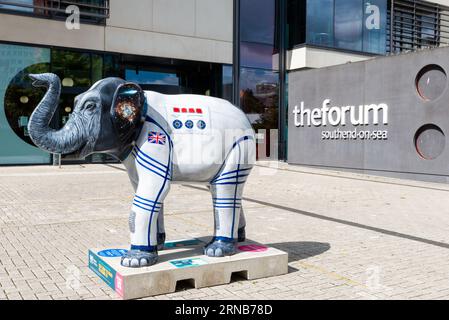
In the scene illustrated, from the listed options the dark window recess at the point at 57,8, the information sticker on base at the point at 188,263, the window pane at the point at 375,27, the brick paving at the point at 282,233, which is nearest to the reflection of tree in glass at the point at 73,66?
the dark window recess at the point at 57,8

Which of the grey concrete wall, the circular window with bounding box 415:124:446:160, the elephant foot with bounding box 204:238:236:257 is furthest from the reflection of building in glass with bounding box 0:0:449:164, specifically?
the elephant foot with bounding box 204:238:236:257

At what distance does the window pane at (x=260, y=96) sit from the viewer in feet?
71.2

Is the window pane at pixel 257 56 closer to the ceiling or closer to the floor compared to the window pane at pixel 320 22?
closer to the floor

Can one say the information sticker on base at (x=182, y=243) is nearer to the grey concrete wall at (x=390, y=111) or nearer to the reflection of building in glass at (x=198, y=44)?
the grey concrete wall at (x=390, y=111)

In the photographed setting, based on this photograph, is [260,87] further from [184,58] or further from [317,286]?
[317,286]

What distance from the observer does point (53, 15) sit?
17.2 metres

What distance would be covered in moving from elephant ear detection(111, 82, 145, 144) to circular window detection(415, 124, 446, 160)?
11667 millimetres

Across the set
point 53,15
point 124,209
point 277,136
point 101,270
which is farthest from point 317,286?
point 277,136

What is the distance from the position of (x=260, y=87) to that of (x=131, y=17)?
266 inches

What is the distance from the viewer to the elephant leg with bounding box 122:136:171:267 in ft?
14.0

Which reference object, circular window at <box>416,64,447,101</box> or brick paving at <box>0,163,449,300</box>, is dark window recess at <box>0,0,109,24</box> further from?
circular window at <box>416,64,447,101</box>

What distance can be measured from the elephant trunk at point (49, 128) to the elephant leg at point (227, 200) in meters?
1.38

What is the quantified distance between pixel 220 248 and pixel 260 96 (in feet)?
59.0

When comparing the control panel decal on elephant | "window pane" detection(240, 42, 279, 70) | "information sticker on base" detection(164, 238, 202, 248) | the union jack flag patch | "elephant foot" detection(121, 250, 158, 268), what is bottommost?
"information sticker on base" detection(164, 238, 202, 248)
